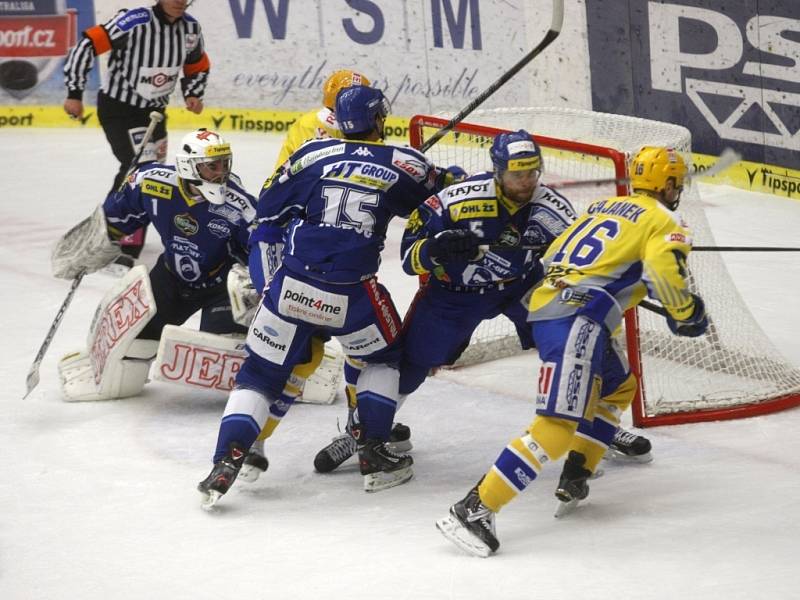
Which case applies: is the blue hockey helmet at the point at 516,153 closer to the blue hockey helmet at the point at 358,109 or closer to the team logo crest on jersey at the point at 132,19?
the blue hockey helmet at the point at 358,109

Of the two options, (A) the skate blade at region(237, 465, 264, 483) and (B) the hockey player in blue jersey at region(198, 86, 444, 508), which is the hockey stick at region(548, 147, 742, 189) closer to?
(B) the hockey player in blue jersey at region(198, 86, 444, 508)

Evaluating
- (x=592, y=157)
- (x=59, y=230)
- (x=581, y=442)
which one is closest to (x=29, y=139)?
(x=59, y=230)

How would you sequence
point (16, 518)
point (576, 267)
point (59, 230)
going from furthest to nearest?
1. point (59, 230)
2. point (16, 518)
3. point (576, 267)

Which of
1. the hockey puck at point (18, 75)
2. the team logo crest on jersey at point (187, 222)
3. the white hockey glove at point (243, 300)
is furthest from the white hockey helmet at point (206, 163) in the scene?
the hockey puck at point (18, 75)

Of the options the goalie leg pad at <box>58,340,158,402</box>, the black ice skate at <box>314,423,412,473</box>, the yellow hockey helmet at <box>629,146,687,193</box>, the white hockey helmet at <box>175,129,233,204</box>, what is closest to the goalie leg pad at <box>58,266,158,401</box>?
the goalie leg pad at <box>58,340,158,402</box>

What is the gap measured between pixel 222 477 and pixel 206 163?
131cm

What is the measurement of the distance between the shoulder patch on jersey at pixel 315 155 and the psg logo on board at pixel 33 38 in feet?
18.4

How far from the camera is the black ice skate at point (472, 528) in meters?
3.50

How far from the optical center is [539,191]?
13.2ft

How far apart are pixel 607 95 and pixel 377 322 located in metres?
4.44

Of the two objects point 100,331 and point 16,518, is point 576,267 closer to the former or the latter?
point 16,518

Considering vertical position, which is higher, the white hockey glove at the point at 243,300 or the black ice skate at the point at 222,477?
the white hockey glove at the point at 243,300

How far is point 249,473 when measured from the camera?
413 centimetres

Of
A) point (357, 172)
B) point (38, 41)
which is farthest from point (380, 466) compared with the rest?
point (38, 41)
